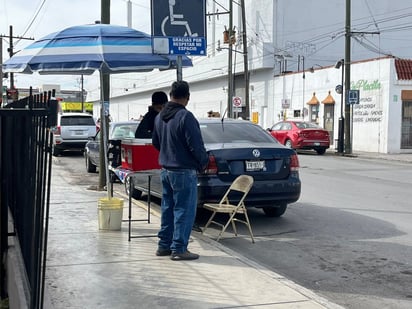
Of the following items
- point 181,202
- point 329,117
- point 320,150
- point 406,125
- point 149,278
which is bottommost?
point 149,278

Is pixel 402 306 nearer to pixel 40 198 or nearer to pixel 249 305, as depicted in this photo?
pixel 249 305

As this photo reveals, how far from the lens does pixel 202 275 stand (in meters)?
5.52

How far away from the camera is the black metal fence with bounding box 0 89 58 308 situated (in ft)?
10.7

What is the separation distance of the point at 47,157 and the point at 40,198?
1.08ft

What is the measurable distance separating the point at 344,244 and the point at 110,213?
10.4 ft

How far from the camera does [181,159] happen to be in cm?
600

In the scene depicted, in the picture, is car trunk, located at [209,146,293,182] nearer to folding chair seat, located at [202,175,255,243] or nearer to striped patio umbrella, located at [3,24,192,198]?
folding chair seat, located at [202,175,255,243]

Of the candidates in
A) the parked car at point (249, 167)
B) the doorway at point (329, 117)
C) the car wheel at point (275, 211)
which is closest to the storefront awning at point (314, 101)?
the doorway at point (329, 117)

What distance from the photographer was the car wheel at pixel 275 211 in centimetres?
922

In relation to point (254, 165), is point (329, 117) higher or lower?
higher

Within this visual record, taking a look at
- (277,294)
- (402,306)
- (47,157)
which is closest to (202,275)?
(277,294)

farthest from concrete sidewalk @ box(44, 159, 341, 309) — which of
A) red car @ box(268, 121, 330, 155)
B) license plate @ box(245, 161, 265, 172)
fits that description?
red car @ box(268, 121, 330, 155)

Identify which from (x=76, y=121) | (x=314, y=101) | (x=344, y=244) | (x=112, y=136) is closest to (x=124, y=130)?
(x=112, y=136)

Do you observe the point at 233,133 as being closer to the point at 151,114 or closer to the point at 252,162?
the point at 252,162
